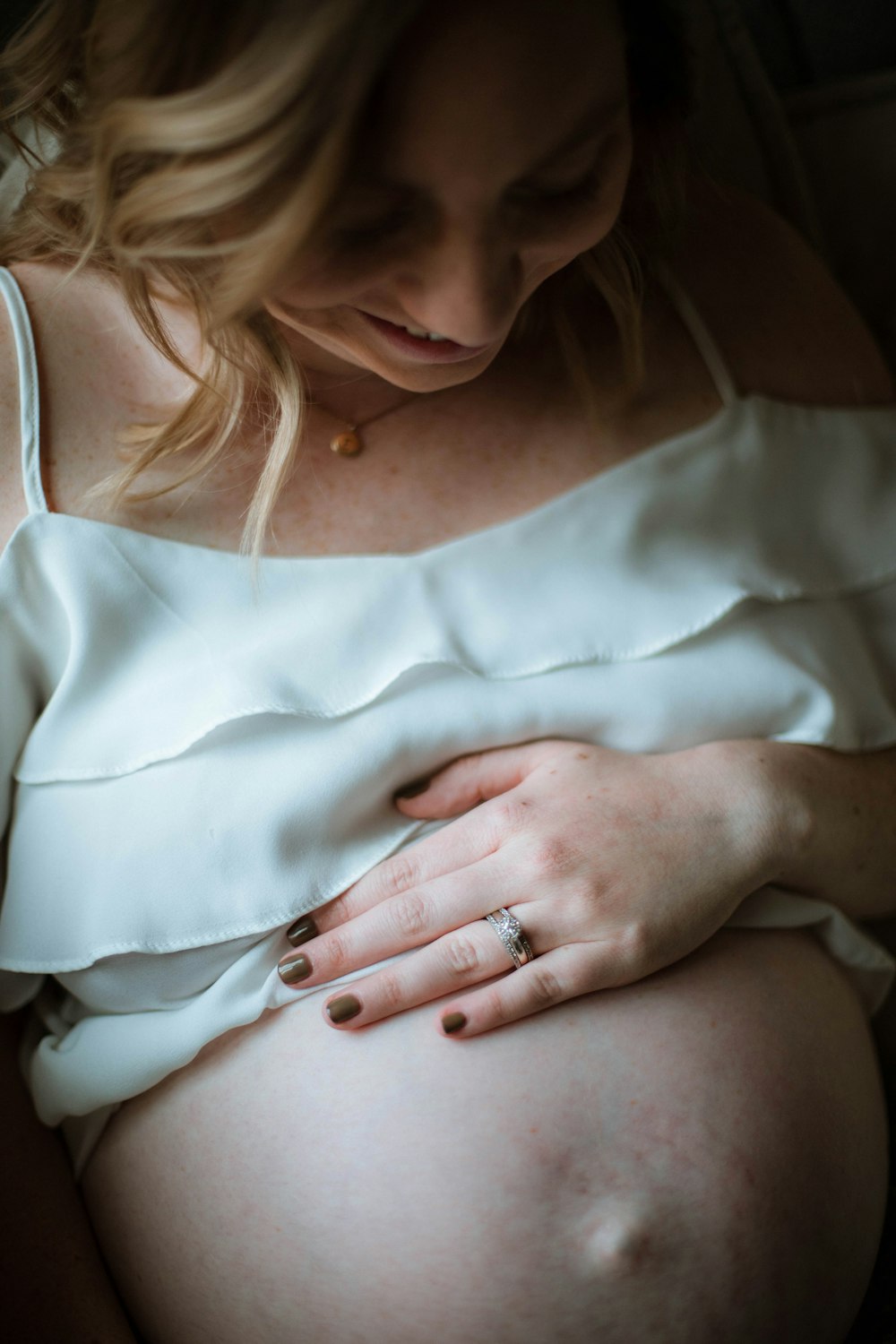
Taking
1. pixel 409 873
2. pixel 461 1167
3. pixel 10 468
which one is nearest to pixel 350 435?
pixel 10 468

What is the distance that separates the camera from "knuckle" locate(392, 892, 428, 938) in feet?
2.58

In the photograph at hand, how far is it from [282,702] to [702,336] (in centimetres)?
55

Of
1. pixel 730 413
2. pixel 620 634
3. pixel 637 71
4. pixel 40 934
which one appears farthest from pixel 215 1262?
pixel 637 71

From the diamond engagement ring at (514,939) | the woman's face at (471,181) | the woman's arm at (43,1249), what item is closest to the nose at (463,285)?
the woman's face at (471,181)

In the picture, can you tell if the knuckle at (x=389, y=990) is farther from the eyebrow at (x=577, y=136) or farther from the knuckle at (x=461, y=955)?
the eyebrow at (x=577, y=136)

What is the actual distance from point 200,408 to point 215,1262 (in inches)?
26.6

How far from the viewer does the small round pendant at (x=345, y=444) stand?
2.98 ft

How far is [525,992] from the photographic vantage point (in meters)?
0.77

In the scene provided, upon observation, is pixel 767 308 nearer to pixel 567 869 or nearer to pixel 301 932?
pixel 567 869

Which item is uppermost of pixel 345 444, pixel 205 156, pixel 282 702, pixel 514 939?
pixel 205 156

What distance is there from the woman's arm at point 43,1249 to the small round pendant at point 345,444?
603mm

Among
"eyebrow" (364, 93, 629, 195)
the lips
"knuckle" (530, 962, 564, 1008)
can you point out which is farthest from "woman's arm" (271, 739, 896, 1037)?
"eyebrow" (364, 93, 629, 195)

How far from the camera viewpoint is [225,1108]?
0.79m

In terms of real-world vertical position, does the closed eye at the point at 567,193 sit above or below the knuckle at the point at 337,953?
above
